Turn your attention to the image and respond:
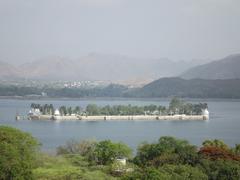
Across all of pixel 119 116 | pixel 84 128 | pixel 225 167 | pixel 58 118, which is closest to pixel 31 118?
pixel 58 118

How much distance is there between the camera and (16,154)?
1069 centimetres

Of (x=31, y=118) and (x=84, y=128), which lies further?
(x=31, y=118)

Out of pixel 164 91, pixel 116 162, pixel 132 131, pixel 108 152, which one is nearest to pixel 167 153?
pixel 116 162

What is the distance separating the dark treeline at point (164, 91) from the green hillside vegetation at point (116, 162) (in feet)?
184

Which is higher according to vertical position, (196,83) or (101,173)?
(196,83)

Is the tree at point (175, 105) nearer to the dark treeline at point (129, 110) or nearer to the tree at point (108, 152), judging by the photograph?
the dark treeline at point (129, 110)

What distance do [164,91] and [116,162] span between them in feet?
211

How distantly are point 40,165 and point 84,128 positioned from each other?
18.2m

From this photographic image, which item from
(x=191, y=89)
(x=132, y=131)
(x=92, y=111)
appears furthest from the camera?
(x=191, y=89)

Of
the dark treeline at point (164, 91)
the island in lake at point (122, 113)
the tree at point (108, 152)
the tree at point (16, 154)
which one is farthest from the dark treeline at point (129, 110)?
the dark treeline at point (164, 91)

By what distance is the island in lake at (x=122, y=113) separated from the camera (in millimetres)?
36969

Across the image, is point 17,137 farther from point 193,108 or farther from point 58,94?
point 58,94

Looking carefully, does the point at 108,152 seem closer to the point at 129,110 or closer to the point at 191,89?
the point at 129,110

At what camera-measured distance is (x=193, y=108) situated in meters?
39.7
